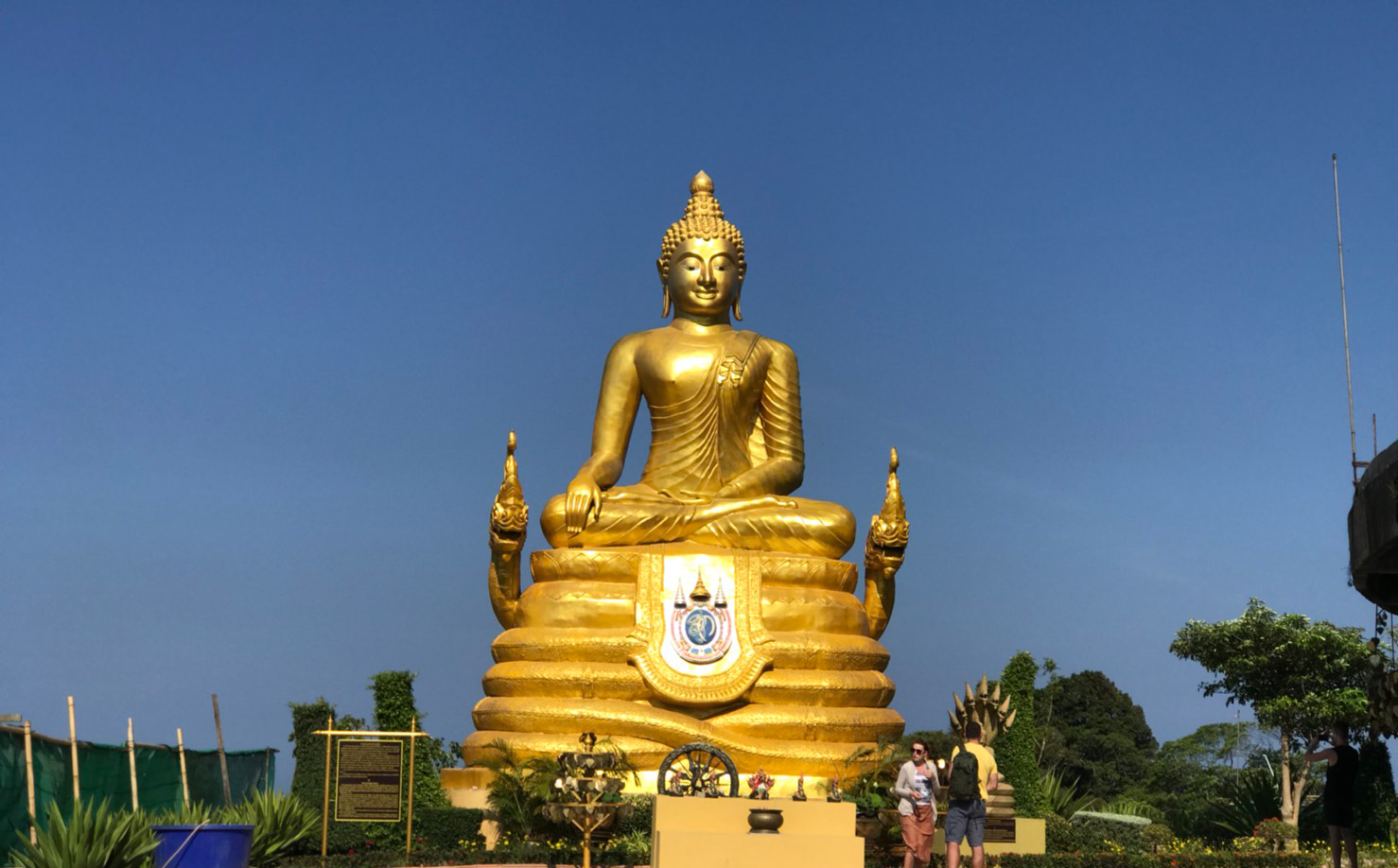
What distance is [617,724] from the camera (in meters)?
20.4

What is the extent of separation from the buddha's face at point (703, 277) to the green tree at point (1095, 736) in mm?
18841

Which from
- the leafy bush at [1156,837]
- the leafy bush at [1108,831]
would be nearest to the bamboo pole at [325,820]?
the leafy bush at [1108,831]

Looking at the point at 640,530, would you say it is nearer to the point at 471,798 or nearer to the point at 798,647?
the point at 798,647

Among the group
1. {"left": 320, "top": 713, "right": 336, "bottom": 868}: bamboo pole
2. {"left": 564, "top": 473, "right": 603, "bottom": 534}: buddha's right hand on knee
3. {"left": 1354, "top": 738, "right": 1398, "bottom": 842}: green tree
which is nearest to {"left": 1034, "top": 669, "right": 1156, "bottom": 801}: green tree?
{"left": 1354, "top": 738, "right": 1398, "bottom": 842}: green tree

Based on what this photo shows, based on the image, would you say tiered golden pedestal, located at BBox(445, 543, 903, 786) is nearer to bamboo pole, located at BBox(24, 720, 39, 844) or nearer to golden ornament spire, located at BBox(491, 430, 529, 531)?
golden ornament spire, located at BBox(491, 430, 529, 531)

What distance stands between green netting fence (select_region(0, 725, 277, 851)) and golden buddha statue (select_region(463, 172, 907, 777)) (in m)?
3.47

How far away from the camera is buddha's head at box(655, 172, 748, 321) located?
2367 centimetres

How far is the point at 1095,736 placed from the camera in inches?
1689

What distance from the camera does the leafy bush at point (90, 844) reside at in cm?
1253

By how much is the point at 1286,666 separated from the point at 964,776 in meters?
19.0

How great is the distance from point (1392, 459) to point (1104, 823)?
59.4 ft

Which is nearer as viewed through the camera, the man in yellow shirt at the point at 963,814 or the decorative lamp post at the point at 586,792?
the man in yellow shirt at the point at 963,814

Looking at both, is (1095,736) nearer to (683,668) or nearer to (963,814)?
(683,668)

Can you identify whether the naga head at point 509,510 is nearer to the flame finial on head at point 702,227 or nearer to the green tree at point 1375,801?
the flame finial on head at point 702,227
